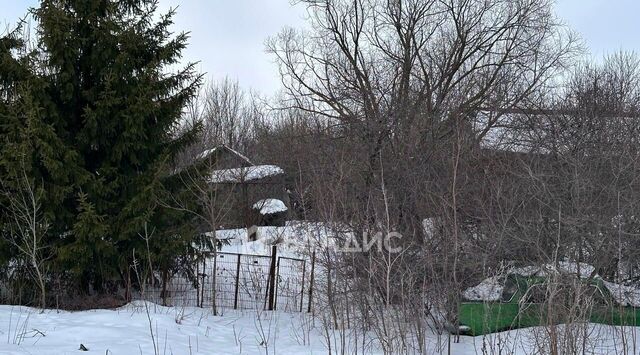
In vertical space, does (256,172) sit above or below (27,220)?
above

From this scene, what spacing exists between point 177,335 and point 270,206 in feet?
48.6

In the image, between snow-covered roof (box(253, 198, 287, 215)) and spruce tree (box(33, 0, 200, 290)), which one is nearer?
spruce tree (box(33, 0, 200, 290))

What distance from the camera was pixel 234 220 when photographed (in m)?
21.6

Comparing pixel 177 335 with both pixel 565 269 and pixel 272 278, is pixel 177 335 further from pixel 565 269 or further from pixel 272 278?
pixel 565 269

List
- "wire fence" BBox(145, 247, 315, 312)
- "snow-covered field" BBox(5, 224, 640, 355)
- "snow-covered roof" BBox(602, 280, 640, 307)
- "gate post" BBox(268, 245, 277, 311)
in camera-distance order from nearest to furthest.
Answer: "snow-covered field" BBox(5, 224, 640, 355), "snow-covered roof" BBox(602, 280, 640, 307), "wire fence" BBox(145, 247, 315, 312), "gate post" BBox(268, 245, 277, 311)

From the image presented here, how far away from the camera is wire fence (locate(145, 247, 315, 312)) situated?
11672 mm

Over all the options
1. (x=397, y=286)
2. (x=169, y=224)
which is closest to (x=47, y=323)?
(x=169, y=224)

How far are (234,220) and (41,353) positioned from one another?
48.6 feet

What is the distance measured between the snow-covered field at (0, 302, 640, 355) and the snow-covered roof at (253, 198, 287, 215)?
1251 cm

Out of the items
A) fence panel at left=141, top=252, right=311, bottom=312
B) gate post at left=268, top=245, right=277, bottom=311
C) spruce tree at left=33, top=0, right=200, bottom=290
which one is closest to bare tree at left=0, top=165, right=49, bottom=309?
spruce tree at left=33, top=0, right=200, bottom=290

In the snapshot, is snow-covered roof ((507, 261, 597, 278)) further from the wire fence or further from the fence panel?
the fence panel

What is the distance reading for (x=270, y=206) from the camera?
23.3 meters

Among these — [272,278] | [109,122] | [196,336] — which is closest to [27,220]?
[109,122]

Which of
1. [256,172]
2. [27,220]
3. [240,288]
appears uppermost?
[256,172]
